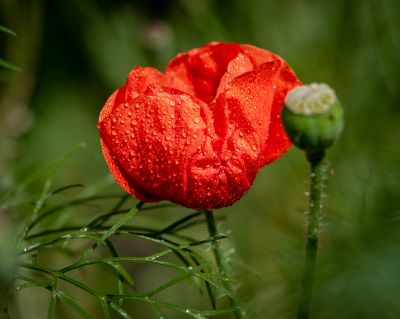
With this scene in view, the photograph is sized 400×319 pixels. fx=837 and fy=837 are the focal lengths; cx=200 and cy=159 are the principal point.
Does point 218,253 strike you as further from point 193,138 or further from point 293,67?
point 293,67

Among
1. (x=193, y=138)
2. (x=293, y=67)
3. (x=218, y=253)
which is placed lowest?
(x=218, y=253)

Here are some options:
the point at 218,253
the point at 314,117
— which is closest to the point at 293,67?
the point at 218,253

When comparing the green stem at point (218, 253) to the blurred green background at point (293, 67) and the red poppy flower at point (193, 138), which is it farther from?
the blurred green background at point (293, 67)

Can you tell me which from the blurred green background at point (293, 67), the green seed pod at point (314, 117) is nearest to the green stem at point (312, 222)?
the green seed pod at point (314, 117)

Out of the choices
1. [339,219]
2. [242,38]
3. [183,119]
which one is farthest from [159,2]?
[183,119]

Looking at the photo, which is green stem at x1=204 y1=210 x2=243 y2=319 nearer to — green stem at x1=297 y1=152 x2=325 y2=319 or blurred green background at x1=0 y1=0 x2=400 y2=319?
green stem at x1=297 y1=152 x2=325 y2=319

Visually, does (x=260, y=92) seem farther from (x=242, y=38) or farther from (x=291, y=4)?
(x=291, y=4)

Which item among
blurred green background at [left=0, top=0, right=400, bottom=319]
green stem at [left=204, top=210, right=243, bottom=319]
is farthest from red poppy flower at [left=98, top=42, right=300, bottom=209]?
blurred green background at [left=0, top=0, right=400, bottom=319]
